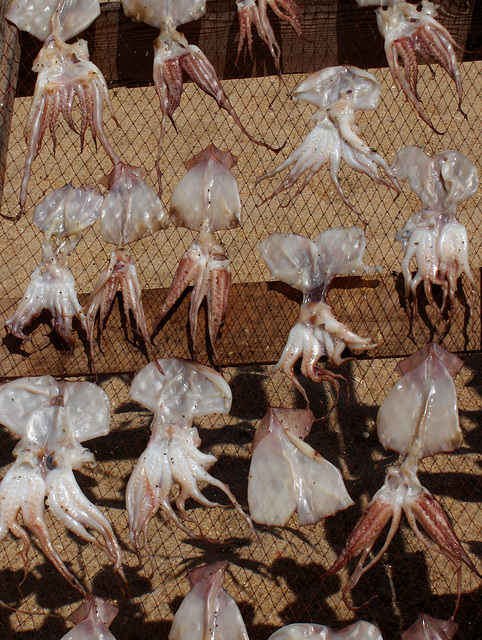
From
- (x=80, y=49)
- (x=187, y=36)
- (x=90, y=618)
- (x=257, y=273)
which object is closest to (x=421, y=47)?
(x=187, y=36)

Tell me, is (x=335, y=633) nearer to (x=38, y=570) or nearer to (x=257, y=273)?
(x=38, y=570)

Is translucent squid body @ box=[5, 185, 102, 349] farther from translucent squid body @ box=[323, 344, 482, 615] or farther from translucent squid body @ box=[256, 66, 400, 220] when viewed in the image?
translucent squid body @ box=[323, 344, 482, 615]

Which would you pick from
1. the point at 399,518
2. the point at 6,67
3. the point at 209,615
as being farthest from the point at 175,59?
the point at 209,615

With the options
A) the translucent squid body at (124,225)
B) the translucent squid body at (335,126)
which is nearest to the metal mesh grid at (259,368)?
the translucent squid body at (124,225)

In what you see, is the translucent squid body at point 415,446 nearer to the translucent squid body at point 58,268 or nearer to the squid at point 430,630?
the squid at point 430,630

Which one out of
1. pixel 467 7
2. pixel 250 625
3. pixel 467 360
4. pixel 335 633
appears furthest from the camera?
pixel 467 360

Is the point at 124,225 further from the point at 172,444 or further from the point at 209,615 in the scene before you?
the point at 209,615
